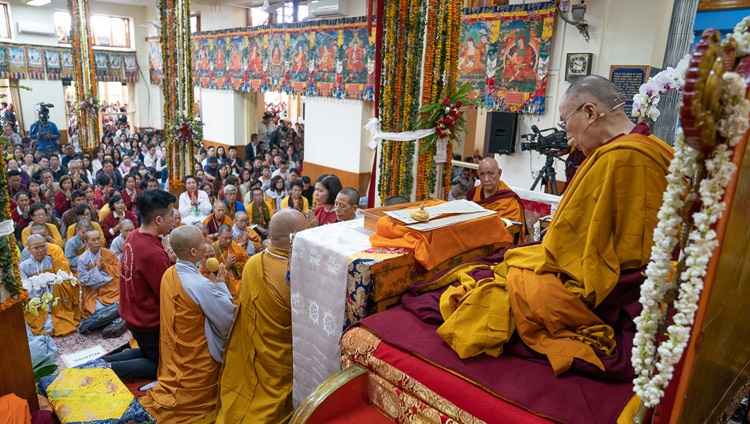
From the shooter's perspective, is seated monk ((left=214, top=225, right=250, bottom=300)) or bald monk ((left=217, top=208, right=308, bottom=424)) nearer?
bald monk ((left=217, top=208, right=308, bottom=424))

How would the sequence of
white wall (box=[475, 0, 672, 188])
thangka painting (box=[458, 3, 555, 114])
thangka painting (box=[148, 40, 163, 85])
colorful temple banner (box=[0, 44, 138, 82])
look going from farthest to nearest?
thangka painting (box=[148, 40, 163, 85]), colorful temple banner (box=[0, 44, 138, 82]), thangka painting (box=[458, 3, 555, 114]), white wall (box=[475, 0, 672, 188])

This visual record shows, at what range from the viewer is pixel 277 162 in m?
10.7

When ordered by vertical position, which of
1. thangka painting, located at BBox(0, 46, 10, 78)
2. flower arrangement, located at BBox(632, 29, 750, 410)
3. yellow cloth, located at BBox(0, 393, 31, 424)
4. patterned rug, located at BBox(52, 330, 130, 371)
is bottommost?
patterned rug, located at BBox(52, 330, 130, 371)

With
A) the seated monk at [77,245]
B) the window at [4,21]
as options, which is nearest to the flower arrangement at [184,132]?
the seated monk at [77,245]

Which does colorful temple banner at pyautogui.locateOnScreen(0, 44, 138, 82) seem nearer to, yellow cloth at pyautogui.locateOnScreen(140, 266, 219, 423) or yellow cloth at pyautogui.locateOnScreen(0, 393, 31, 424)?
yellow cloth at pyautogui.locateOnScreen(140, 266, 219, 423)

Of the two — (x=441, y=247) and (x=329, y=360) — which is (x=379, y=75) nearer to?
(x=441, y=247)

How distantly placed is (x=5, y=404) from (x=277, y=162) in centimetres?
849

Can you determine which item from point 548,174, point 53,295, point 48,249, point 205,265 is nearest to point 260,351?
point 205,265

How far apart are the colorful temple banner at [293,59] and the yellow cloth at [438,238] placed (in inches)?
319

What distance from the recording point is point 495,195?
4.65m

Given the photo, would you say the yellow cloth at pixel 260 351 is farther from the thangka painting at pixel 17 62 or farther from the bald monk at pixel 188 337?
the thangka painting at pixel 17 62

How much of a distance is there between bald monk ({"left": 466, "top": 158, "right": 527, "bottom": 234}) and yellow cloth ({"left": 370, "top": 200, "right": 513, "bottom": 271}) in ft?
4.60

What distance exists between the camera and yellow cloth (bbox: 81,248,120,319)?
5594mm

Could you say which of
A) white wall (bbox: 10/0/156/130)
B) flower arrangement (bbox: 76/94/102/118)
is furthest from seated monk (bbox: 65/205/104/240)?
white wall (bbox: 10/0/156/130)
